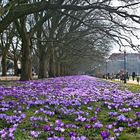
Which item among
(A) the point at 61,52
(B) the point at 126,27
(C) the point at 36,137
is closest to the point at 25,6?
(B) the point at 126,27

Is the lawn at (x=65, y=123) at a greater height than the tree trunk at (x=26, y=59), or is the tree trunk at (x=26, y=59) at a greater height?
the tree trunk at (x=26, y=59)

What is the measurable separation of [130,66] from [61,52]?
90.5 m

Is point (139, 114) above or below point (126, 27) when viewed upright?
below

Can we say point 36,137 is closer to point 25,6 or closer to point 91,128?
point 91,128

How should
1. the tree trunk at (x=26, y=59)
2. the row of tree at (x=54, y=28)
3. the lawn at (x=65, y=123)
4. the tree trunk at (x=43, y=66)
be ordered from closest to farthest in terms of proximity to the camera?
the lawn at (x=65, y=123), the row of tree at (x=54, y=28), the tree trunk at (x=26, y=59), the tree trunk at (x=43, y=66)

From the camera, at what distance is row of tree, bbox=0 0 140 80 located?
1855 cm

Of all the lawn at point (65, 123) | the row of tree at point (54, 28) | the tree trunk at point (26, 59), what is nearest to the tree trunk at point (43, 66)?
the row of tree at point (54, 28)

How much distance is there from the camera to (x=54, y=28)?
45.3 meters

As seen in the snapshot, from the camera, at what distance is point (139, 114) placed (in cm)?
893

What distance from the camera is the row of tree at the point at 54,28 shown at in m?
18.5

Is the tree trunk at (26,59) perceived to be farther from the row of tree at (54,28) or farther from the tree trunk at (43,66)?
the tree trunk at (43,66)

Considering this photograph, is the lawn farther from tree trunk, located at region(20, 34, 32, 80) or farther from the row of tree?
tree trunk, located at region(20, 34, 32, 80)

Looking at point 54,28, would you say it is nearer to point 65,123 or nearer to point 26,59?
point 26,59

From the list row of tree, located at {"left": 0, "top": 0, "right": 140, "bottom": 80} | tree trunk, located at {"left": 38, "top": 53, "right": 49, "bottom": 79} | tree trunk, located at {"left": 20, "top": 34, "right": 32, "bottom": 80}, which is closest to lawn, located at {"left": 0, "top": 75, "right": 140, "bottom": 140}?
row of tree, located at {"left": 0, "top": 0, "right": 140, "bottom": 80}
